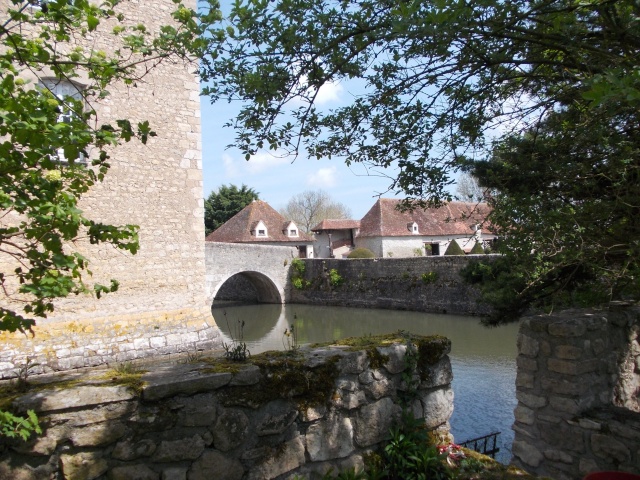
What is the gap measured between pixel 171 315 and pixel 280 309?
1420cm

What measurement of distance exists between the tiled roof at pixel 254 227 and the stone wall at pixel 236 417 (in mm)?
26147

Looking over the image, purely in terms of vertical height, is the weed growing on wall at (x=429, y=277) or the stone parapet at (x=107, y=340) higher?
the weed growing on wall at (x=429, y=277)

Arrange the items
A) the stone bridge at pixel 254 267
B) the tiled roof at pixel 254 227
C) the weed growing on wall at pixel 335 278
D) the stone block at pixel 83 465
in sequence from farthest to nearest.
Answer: the tiled roof at pixel 254 227, the weed growing on wall at pixel 335 278, the stone bridge at pixel 254 267, the stone block at pixel 83 465

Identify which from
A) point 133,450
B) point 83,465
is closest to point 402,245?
point 133,450

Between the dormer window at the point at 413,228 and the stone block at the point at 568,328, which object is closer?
the stone block at the point at 568,328

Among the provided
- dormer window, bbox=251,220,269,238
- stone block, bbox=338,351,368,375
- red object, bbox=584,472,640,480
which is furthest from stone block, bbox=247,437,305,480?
dormer window, bbox=251,220,269,238

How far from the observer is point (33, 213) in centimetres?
250

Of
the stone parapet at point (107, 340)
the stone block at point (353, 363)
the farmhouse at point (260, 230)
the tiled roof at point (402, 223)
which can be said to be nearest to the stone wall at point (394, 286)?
the farmhouse at point (260, 230)

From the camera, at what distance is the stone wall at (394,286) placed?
19.5 m

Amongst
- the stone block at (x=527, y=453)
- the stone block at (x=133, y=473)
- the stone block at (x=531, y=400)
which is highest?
the stone block at (x=133, y=473)

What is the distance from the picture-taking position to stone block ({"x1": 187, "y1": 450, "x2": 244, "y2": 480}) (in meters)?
2.35

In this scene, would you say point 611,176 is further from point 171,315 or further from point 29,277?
point 171,315

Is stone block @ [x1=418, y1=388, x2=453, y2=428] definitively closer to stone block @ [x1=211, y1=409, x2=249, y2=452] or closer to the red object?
the red object

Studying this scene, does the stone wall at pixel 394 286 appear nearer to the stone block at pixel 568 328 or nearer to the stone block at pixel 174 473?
the stone block at pixel 568 328
